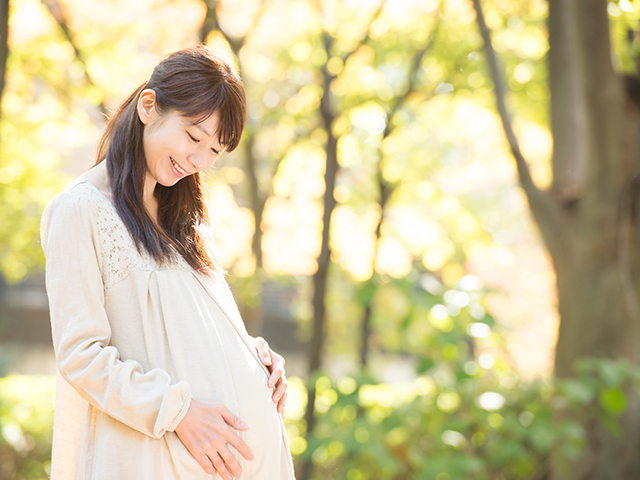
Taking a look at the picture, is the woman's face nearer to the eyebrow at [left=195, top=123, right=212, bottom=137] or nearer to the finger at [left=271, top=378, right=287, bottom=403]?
the eyebrow at [left=195, top=123, right=212, bottom=137]

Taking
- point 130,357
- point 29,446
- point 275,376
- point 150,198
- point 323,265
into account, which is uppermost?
point 150,198

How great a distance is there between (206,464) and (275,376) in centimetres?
32

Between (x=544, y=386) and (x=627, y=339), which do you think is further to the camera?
(x=627, y=339)

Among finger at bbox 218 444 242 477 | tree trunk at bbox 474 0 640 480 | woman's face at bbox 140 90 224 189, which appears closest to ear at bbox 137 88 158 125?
woman's face at bbox 140 90 224 189

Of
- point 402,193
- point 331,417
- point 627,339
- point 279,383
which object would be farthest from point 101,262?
point 402,193

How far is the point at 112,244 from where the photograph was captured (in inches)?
48.8

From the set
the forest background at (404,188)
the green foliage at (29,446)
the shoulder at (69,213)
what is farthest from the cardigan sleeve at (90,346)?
the green foliage at (29,446)

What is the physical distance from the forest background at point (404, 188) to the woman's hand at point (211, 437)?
2.78 ft

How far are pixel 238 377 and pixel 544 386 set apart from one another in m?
2.13

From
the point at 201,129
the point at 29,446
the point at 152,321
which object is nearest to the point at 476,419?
the point at 152,321

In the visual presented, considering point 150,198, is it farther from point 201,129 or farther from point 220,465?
point 220,465

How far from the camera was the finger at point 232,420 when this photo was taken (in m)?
1.24

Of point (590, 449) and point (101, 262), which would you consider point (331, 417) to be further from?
point (101, 262)

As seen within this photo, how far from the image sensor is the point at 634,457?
330 cm
